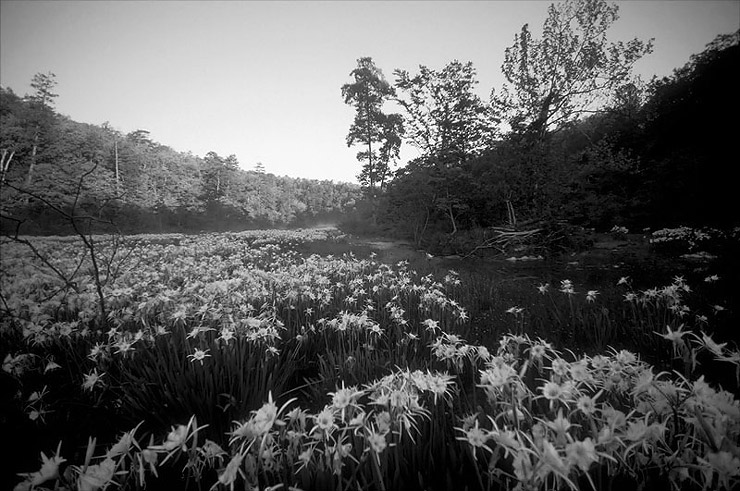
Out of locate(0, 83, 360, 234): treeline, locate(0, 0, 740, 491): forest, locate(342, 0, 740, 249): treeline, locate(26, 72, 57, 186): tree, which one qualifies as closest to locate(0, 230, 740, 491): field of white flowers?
locate(0, 0, 740, 491): forest

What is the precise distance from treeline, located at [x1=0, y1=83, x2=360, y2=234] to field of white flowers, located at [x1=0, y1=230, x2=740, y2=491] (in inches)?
681

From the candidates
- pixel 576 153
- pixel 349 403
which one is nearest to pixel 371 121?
pixel 576 153

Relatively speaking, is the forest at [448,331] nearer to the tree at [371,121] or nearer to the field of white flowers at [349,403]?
the field of white flowers at [349,403]

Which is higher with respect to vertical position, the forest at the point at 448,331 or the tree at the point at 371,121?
the tree at the point at 371,121

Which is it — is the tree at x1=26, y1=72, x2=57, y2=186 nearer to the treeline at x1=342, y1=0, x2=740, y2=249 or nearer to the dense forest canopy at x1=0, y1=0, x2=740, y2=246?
the dense forest canopy at x1=0, y1=0, x2=740, y2=246

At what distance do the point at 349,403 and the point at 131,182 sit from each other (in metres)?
58.3

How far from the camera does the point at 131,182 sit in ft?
145

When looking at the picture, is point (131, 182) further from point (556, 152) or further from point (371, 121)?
point (556, 152)

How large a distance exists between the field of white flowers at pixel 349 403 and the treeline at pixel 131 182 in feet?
56.8

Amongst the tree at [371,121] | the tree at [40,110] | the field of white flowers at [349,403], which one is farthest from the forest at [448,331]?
the tree at [40,110]

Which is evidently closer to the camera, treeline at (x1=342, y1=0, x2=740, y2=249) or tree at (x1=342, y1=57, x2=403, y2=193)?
treeline at (x1=342, y1=0, x2=740, y2=249)

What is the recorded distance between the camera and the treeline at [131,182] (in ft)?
81.4

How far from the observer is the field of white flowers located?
864 millimetres

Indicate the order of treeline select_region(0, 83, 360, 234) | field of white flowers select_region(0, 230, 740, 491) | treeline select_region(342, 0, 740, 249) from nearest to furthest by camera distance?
field of white flowers select_region(0, 230, 740, 491) < treeline select_region(342, 0, 740, 249) < treeline select_region(0, 83, 360, 234)
